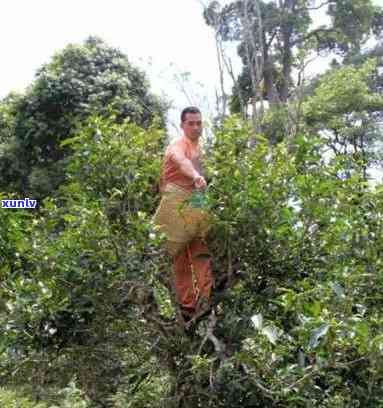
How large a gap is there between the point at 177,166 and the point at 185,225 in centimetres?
25

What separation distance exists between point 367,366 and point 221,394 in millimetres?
483

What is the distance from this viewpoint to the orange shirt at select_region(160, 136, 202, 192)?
8.50 feet

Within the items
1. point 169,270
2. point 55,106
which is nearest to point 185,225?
point 169,270

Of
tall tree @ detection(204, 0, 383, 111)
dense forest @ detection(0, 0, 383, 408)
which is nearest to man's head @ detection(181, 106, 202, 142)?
dense forest @ detection(0, 0, 383, 408)

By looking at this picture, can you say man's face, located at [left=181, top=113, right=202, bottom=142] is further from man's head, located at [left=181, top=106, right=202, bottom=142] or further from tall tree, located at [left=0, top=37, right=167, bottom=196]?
tall tree, located at [left=0, top=37, right=167, bottom=196]

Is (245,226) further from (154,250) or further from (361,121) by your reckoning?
(361,121)

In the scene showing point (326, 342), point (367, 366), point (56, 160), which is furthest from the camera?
point (56, 160)

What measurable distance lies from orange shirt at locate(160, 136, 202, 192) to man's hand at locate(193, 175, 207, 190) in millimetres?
168

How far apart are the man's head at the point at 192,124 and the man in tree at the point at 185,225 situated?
4 cm

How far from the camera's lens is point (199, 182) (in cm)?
238

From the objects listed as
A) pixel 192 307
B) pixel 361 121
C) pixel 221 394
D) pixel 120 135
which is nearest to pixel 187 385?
pixel 221 394

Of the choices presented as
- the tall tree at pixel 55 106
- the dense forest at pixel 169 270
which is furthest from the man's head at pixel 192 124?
the tall tree at pixel 55 106

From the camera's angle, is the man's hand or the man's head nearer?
the man's hand

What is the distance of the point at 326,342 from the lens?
5.31 feet
